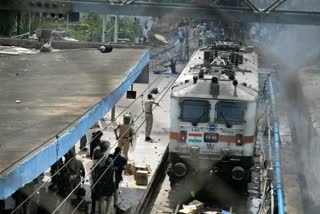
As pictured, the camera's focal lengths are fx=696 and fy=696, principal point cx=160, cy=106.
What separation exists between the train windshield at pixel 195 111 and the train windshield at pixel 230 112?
24 cm

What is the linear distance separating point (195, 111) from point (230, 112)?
2.11 ft

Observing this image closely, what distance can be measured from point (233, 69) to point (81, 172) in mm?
4635

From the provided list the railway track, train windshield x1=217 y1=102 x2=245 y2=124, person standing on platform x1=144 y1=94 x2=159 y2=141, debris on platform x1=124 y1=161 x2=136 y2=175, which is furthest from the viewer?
person standing on platform x1=144 y1=94 x2=159 y2=141

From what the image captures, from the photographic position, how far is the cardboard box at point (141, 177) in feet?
44.2

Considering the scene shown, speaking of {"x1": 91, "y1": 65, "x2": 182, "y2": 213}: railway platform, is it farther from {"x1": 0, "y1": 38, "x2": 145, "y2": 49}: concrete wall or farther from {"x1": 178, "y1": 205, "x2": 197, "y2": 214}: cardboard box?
{"x1": 0, "y1": 38, "x2": 145, "y2": 49}: concrete wall

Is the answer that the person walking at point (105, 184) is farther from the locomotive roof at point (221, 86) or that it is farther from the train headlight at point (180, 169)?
the locomotive roof at point (221, 86)

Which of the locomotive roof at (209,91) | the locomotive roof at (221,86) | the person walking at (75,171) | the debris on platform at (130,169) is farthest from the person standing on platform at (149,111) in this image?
→ the person walking at (75,171)

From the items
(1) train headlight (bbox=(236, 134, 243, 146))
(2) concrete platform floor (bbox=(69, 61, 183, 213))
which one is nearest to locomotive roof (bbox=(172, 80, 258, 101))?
(1) train headlight (bbox=(236, 134, 243, 146))

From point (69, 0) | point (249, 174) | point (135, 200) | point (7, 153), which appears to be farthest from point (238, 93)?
point (7, 153)

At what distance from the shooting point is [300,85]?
21891mm

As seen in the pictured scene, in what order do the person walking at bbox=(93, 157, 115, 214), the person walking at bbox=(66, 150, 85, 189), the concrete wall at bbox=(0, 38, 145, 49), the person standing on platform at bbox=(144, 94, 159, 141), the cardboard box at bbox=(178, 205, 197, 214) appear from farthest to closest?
the concrete wall at bbox=(0, 38, 145, 49), the person standing on platform at bbox=(144, 94, 159, 141), the cardboard box at bbox=(178, 205, 197, 214), the person walking at bbox=(66, 150, 85, 189), the person walking at bbox=(93, 157, 115, 214)

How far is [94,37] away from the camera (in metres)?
35.4

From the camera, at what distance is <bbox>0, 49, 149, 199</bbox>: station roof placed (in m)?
6.50

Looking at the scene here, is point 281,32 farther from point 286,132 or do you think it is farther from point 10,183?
point 10,183
